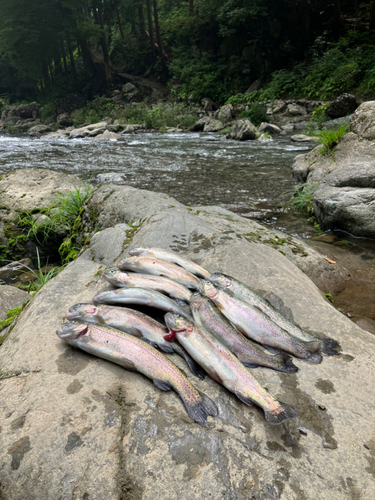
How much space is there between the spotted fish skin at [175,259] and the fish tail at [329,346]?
3.90ft

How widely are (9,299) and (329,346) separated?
12.4 feet

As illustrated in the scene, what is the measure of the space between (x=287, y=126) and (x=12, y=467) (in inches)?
873

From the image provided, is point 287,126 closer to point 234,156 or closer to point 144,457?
point 234,156

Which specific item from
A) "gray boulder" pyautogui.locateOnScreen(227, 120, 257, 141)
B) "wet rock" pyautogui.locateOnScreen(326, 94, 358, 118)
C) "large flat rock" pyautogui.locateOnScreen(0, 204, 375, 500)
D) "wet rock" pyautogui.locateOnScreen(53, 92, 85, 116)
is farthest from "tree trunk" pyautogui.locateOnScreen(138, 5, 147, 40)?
"large flat rock" pyautogui.locateOnScreen(0, 204, 375, 500)

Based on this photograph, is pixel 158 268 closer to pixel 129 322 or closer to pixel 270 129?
pixel 129 322

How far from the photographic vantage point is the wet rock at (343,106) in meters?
16.0

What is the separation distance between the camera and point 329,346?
250 cm

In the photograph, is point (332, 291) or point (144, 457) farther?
point (332, 291)

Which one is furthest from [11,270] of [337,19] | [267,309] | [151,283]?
[337,19]

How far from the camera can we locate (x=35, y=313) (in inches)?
112

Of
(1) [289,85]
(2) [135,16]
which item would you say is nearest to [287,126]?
(1) [289,85]

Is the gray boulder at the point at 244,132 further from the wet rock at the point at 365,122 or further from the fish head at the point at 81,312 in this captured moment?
the fish head at the point at 81,312

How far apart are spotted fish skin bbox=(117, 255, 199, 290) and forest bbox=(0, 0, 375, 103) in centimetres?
1995

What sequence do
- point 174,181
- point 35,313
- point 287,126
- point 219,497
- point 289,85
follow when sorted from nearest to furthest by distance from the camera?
point 219,497, point 35,313, point 174,181, point 287,126, point 289,85
